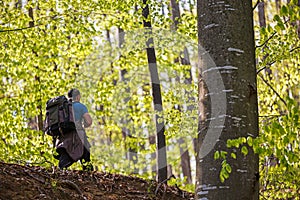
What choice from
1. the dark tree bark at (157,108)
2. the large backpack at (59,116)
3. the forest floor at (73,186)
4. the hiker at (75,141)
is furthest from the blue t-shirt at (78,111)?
the dark tree bark at (157,108)

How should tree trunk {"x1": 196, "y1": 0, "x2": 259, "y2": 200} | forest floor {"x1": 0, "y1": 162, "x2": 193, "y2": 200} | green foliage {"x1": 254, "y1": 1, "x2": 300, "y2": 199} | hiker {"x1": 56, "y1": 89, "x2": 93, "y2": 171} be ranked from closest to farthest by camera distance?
green foliage {"x1": 254, "y1": 1, "x2": 300, "y2": 199} < tree trunk {"x1": 196, "y1": 0, "x2": 259, "y2": 200} < forest floor {"x1": 0, "y1": 162, "x2": 193, "y2": 200} < hiker {"x1": 56, "y1": 89, "x2": 93, "y2": 171}

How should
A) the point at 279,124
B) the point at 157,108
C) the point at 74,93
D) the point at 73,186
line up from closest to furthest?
1. the point at 279,124
2. the point at 73,186
3. the point at 74,93
4. the point at 157,108

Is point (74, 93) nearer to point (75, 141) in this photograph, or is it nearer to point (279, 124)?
point (75, 141)

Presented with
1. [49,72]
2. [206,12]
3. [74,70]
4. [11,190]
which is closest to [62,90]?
[49,72]

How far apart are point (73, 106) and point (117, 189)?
1964 millimetres

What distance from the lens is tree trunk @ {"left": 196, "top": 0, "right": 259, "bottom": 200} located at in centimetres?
336

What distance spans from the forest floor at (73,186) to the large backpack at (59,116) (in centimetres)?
102

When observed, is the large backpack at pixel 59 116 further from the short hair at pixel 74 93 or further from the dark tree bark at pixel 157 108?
the dark tree bark at pixel 157 108

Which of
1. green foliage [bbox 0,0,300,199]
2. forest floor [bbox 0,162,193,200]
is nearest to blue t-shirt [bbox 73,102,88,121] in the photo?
green foliage [bbox 0,0,300,199]

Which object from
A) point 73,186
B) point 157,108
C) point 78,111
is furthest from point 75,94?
point 73,186

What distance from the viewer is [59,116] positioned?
297 inches

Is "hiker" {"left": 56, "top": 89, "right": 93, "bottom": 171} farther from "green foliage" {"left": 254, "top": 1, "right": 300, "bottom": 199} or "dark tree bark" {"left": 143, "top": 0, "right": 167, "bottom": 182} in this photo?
"green foliage" {"left": 254, "top": 1, "right": 300, "bottom": 199}

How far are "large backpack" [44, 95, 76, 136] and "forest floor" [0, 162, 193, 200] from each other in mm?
1023

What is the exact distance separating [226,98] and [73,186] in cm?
311
